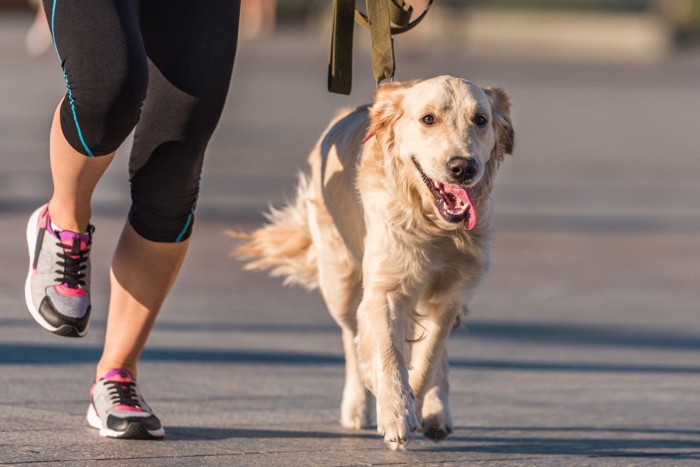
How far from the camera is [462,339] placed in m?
7.46

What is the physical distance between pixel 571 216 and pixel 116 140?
28.8 ft

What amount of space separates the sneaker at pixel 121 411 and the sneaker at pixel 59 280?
0.24 metres

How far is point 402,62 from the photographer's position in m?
29.0

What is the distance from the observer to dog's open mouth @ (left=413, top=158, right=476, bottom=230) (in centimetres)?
457

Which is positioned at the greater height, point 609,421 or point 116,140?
point 116,140

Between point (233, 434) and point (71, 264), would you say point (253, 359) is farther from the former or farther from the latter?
point (71, 264)

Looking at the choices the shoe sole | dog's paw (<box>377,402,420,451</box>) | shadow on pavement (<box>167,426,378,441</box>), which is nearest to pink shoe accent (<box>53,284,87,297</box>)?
the shoe sole

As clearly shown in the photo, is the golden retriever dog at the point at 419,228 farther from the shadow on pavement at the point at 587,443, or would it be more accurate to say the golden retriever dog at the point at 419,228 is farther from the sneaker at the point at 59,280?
the sneaker at the point at 59,280

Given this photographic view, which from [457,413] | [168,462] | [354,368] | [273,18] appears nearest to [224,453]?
[168,462]

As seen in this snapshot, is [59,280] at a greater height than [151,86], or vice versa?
[151,86]

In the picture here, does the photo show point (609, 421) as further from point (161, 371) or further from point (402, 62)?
point (402, 62)

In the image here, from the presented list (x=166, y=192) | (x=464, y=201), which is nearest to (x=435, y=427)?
(x=464, y=201)

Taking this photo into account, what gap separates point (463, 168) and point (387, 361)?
68cm

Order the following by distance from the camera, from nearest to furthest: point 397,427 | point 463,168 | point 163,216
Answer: point 397,427 → point 463,168 → point 163,216
